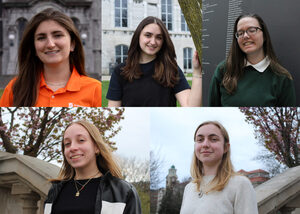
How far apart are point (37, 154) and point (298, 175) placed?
2.53 meters

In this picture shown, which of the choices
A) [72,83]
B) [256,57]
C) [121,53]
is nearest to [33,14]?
[72,83]

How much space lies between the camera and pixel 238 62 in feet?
12.1

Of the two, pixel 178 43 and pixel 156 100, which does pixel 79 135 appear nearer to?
pixel 156 100

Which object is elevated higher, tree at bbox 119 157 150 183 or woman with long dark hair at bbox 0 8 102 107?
woman with long dark hair at bbox 0 8 102 107

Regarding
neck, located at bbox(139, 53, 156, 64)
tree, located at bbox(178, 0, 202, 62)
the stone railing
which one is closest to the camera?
the stone railing

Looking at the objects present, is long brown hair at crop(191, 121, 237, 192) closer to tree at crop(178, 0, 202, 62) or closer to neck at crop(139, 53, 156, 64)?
neck at crop(139, 53, 156, 64)

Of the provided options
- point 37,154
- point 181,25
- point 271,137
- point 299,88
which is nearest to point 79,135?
point 37,154

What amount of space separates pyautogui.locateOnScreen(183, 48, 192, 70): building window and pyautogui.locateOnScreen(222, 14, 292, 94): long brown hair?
0.36m

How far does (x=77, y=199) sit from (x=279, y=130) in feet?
6.68

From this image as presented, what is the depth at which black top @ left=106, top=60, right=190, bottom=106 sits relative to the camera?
3641mm

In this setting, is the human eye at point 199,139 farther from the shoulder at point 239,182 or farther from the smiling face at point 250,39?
the smiling face at point 250,39

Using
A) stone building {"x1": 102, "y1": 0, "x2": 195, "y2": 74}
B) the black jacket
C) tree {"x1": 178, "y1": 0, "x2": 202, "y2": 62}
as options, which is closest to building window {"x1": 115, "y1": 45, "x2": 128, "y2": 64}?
stone building {"x1": 102, "y1": 0, "x2": 195, "y2": 74}

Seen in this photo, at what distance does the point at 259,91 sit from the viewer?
3.61m

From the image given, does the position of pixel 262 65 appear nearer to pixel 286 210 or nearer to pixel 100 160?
pixel 286 210
